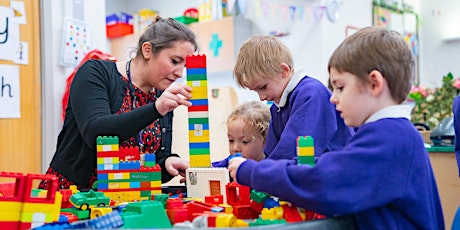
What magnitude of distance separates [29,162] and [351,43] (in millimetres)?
1725

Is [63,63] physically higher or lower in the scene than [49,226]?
higher

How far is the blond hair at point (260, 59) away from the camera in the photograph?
4.70ft

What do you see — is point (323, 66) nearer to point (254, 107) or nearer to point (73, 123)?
point (254, 107)

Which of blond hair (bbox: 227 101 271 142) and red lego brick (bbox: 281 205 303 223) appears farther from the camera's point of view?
blond hair (bbox: 227 101 271 142)

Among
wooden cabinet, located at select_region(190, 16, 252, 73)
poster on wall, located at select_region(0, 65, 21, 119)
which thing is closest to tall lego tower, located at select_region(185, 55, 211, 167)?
poster on wall, located at select_region(0, 65, 21, 119)

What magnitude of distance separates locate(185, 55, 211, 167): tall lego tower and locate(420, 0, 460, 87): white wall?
4.41 meters

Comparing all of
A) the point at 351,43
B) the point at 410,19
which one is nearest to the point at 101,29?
the point at 351,43

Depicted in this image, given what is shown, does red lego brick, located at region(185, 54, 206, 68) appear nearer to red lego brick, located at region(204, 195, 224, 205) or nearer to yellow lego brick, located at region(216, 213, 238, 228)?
red lego brick, located at region(204, 195, 224, 205)

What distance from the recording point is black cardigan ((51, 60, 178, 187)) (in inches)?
55.1

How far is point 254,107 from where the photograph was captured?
71.2 inches

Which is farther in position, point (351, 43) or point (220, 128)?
point (220, 128)

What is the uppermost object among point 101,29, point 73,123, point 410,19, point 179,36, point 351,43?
point 410,19

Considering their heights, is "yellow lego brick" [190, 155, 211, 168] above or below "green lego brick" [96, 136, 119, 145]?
below

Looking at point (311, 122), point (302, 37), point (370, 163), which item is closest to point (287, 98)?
point (311, 122)
